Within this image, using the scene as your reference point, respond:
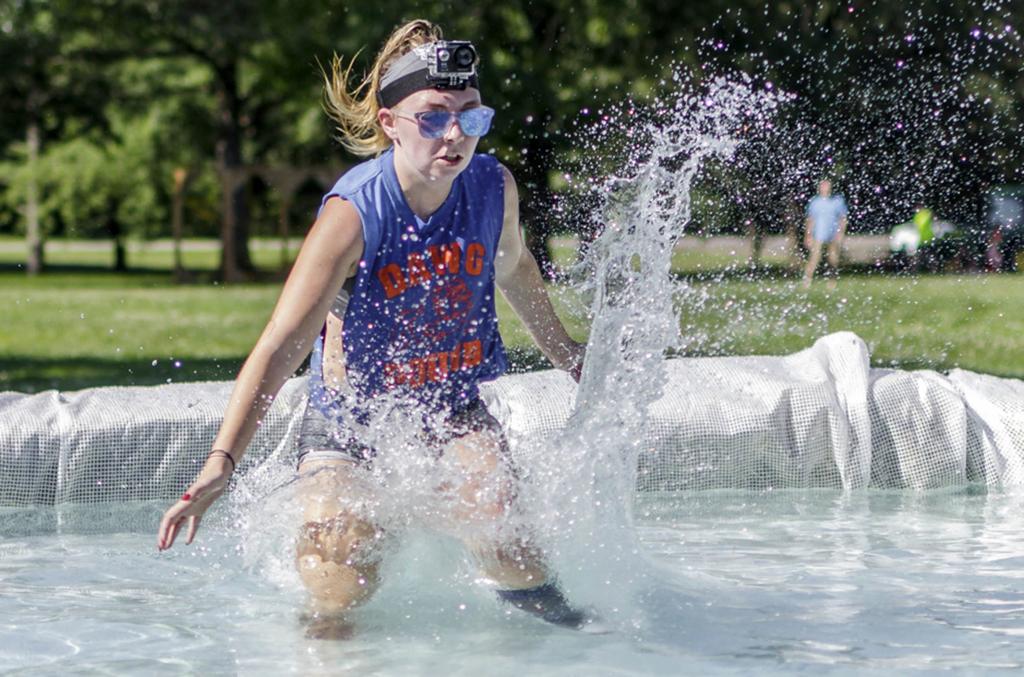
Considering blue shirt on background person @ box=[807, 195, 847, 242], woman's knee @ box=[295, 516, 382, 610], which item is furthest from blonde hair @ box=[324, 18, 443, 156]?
blue shirt on background person @ box=[807, 195, 847, 242]

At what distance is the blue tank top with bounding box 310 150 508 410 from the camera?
3473 mm

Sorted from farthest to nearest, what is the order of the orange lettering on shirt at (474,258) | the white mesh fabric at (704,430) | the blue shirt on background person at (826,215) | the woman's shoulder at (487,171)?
1. the blue shirt on background person at (826,215)
2. the white mesh fabric at (704,430)
3. the woman's shoulder at (487,171)
4. the orange lettering on shirt at (474,258)

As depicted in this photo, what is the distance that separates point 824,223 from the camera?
1686cm

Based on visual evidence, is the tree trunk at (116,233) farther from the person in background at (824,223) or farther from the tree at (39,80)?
the person in background at (824,223)

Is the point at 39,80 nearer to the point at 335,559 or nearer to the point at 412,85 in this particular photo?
the point at 412,85

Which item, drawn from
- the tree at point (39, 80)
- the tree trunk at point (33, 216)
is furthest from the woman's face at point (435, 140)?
the tree trunk at point (33, 216)

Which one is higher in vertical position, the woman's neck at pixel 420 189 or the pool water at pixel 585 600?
the woman's neck at pixel 420 189

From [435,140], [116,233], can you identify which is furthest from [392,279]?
[116,233]

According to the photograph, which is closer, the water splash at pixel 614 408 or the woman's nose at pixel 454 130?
the woman's nose at pixel 454 130

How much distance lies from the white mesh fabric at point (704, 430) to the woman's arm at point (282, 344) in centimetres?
211

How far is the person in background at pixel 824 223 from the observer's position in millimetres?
16466

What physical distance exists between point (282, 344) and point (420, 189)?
57 cm

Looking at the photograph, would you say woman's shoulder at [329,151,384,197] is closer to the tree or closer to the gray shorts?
the gray shorts

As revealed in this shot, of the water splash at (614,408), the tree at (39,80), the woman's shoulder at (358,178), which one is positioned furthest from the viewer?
the tree at (39,80)
